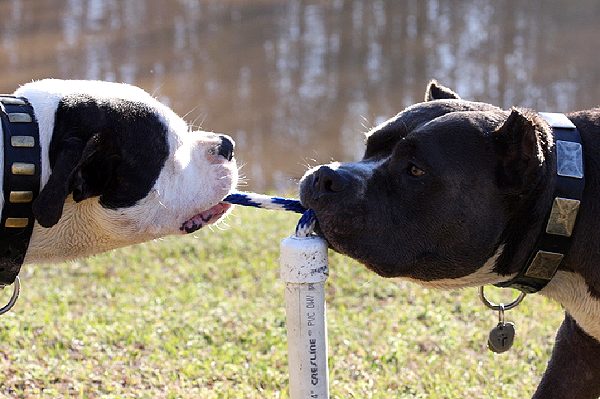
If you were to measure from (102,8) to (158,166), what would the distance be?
573 inches

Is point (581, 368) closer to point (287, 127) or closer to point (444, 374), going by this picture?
point (444, 374)

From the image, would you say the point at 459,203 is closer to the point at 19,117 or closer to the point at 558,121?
the point at 558,121

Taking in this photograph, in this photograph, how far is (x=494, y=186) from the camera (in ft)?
13.3

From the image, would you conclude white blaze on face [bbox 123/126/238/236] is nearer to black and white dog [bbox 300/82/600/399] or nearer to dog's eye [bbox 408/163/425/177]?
black and white dog [bbox 300/82/600/399]

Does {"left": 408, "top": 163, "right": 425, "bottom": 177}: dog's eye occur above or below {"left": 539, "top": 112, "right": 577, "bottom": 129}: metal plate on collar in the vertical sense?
below

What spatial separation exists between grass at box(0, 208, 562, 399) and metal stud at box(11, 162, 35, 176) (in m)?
1.76

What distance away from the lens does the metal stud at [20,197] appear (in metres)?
3.94

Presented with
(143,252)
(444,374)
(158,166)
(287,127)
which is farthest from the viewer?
(287,127)

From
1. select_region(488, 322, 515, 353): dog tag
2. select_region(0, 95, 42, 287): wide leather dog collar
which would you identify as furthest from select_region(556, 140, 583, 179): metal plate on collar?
select_region(0, 95, 42, 287): wide leather dog collar

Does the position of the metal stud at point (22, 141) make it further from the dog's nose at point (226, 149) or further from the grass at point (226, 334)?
the grass at point (226, 334)

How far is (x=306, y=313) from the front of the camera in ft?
12.5

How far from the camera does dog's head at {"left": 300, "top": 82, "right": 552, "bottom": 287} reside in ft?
13.3

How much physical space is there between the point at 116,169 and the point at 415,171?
3.87 ft

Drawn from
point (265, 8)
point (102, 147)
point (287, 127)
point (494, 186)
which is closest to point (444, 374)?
point (494, 186)
